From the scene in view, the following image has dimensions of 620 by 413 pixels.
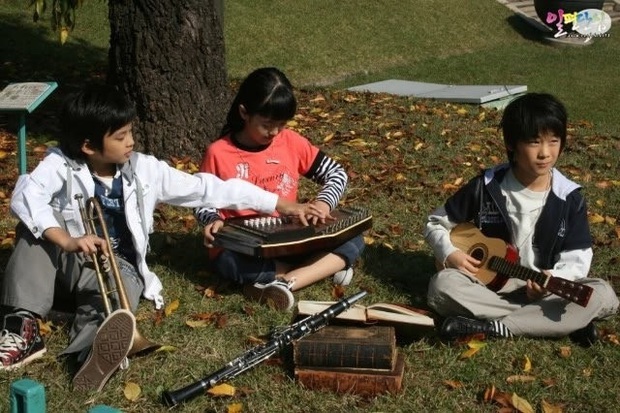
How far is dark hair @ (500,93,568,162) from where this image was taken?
4389 mm

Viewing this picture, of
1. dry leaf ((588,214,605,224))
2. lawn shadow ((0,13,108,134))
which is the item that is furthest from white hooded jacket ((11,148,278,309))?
lawn shadow ((0,13,108,134))

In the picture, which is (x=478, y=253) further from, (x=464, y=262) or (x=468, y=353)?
(x=468, y=353)

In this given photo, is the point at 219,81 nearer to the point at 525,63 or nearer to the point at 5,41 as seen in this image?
the point at 5,41

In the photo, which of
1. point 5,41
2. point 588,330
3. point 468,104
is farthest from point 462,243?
point 5,41

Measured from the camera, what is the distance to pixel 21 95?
5461 millimetres

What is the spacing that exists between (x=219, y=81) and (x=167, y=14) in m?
0.71

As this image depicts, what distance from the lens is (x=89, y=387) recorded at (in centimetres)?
369

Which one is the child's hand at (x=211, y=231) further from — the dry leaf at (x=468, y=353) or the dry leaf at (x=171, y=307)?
the dry leaf at (x=468, y=353)

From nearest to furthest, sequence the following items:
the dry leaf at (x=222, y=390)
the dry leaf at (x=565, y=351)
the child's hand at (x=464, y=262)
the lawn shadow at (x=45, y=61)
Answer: the dry leaf at (x=222, y=390) → the dry leaf at (x=565, y=351) → the child's hand at (x=464, y=262) → the lawn shadow at (x=45, y=61)

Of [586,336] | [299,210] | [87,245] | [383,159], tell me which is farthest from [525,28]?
[87,245]

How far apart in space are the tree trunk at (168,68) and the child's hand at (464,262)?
3.41 m

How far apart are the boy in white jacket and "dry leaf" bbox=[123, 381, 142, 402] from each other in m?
0.11

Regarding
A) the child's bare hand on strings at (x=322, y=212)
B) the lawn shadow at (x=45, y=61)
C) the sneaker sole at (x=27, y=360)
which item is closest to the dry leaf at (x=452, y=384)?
the child's bare hand on strings at (x=322, y=212)

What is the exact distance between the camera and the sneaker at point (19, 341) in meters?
3.90
